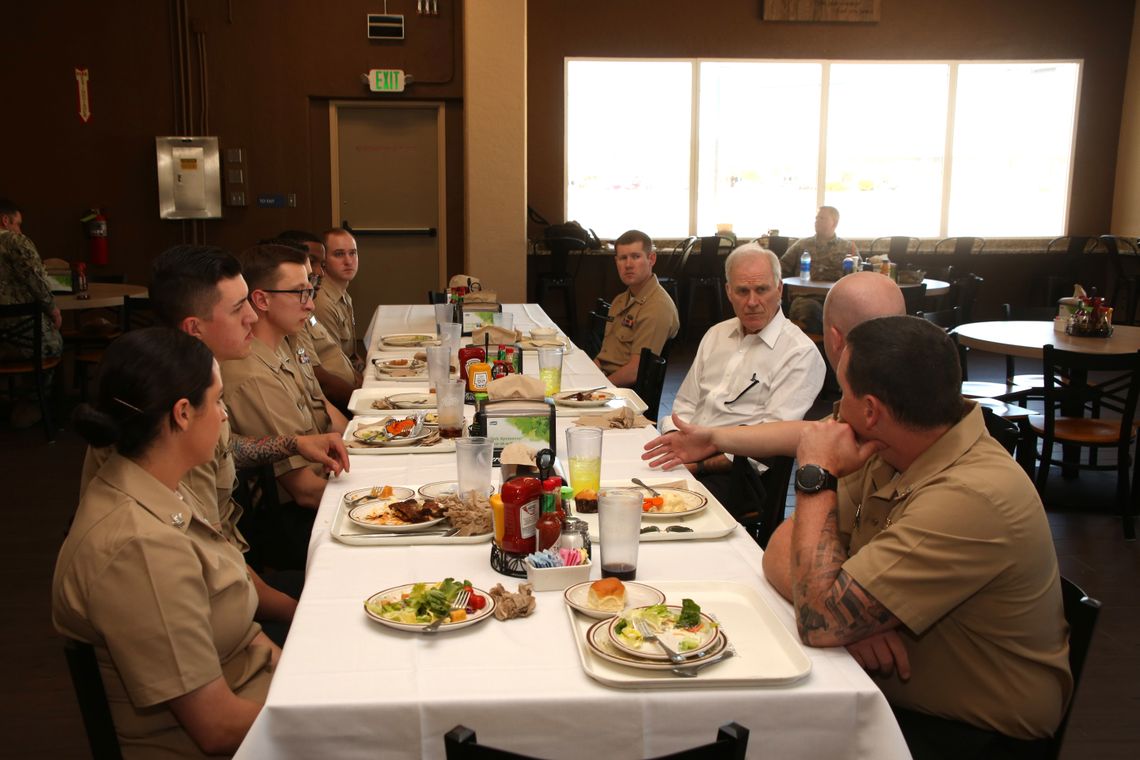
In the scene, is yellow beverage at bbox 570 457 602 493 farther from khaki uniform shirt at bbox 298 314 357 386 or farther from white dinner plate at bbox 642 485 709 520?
khaki uniform shirt at bbox 298 314 357 386

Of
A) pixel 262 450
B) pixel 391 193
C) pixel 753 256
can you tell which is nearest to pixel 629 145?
pixel 391 193

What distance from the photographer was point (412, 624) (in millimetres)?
1620

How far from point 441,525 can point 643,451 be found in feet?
2.72

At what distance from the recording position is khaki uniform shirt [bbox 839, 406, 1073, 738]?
5.33ft

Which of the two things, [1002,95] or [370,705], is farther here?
[1002,95]

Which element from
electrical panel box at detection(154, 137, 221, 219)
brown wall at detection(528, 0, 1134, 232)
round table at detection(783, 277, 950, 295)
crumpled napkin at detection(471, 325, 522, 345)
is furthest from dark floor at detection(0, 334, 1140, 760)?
brown wall at detection(528, 0, 1134, 232)

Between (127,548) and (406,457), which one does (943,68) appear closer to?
(406,457)

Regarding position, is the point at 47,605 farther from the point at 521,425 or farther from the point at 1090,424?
the point at 1090,424

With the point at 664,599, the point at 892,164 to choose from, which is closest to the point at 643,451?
the point at 664,599

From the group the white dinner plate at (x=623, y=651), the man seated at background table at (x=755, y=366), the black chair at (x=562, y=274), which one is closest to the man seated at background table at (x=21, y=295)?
the man seated at background table at (x=755, y=366)

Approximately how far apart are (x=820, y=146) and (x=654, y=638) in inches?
407

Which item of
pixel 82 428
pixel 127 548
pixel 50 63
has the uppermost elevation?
pixel 50 63

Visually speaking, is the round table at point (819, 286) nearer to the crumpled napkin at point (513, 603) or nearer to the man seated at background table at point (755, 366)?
the man seated at background table at point (755, 366)

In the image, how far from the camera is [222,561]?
1.81 m
